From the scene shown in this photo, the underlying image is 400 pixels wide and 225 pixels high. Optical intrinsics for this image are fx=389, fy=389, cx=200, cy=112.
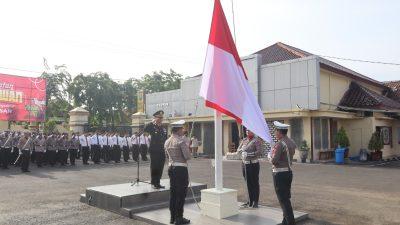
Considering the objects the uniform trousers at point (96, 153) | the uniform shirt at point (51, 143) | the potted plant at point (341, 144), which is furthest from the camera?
the uniform trousers at point (96, 153)

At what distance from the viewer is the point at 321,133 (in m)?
21.9

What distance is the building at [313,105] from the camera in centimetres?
2098

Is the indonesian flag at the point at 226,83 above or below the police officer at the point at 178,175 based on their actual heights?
above

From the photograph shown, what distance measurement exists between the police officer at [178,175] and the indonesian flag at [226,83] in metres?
0.98

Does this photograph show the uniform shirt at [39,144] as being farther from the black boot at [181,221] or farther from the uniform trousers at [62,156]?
the black boot at [181,221]

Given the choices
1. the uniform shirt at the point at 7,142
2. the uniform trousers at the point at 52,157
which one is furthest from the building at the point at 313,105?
the uniform shirt at the point at 7,142

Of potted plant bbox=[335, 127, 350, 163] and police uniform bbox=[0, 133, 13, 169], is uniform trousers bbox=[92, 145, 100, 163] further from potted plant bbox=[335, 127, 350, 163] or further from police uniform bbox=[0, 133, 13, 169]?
potted plant bbox=[335, 127, 350, 163]

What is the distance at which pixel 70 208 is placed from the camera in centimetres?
842

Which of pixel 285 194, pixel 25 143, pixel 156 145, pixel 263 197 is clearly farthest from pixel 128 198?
pixel 25 143

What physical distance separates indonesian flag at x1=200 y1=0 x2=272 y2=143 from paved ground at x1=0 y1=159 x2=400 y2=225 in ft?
7.34

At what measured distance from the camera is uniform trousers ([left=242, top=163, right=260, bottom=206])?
8.27 meters

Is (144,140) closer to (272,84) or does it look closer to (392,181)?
(272,84)

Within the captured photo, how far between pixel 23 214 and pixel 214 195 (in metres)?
3.89

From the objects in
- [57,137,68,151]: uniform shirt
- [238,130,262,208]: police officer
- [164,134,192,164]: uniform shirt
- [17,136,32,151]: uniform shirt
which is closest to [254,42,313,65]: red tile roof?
[57,137,68,151]: uniform shirt
